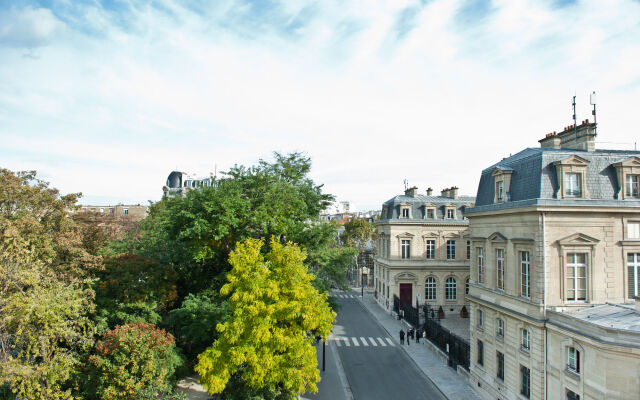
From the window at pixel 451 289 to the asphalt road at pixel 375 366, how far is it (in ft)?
28.4

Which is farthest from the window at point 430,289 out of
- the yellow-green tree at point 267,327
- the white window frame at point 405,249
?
the yellow-green tree at point 267,327

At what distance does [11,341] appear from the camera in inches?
669

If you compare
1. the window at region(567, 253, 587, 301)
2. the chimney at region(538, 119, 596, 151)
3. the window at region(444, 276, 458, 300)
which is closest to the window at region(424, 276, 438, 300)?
the window at region(444, 276, 458, 300)

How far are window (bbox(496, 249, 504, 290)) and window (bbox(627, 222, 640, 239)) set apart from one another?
17.1ft

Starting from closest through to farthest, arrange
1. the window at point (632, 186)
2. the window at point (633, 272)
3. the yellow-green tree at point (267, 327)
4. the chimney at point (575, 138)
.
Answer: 1. the yellow-green tree at point (267, 327)
2. the window at point (633, 272)
3. the window at point (632, 186)
4. the chimney at point (575, 138)

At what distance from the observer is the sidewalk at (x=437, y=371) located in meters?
22.4

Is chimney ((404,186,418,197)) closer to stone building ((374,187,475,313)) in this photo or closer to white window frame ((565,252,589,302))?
stone building ((374,187,475,313))

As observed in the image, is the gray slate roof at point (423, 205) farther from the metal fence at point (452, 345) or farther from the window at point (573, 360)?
the window at point (573, 360)

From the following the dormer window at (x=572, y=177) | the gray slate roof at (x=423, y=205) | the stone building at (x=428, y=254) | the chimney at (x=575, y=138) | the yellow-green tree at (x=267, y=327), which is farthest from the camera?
the gray slate roof at (x=423, y=205)

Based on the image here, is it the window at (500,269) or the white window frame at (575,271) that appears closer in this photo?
the white window frame at (575,271)

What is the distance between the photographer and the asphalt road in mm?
22831

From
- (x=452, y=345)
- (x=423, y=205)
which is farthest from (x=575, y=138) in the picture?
(x=423, y=205)

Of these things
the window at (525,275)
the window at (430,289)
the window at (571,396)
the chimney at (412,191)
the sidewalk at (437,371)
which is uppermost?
the chimney at (412,191)

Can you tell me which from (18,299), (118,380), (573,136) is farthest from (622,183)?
(18,299)
